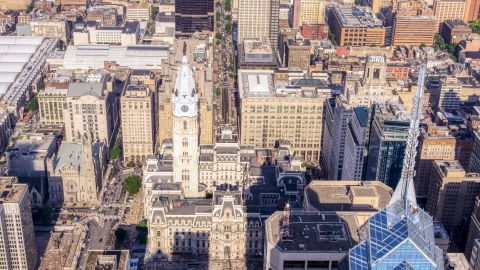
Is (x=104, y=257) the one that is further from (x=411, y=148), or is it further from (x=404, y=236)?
(x=411, y=148)

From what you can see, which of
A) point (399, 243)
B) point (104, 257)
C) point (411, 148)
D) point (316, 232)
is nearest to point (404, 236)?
point (399, 243)

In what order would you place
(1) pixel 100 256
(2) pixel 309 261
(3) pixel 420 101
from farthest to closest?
1. (1) pixel 100 256
2. (2) pixel 309 261
3. (3) pixel 420 101

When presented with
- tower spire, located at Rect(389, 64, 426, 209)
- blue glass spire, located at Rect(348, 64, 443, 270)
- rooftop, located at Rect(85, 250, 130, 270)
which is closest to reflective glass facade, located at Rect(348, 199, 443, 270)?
blue glass spire, located at Rect(348, 64, 443, 270)

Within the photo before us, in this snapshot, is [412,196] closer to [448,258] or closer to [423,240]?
[423,240]

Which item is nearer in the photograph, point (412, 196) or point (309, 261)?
point (412, 196)

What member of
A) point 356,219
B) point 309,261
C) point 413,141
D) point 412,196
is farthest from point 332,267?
point 413,141

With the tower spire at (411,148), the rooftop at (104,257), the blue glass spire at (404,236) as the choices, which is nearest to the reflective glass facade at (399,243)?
the blue glass spire at (404,236)

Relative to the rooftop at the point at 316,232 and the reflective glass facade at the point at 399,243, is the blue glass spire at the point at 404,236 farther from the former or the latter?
the rooftop at the point at 316,232

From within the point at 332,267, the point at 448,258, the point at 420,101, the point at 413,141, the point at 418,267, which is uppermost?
the point at 420,101
